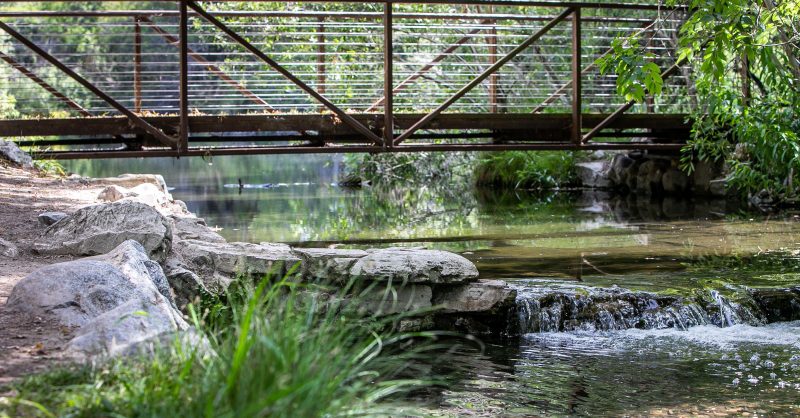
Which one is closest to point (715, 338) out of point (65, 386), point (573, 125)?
point (65, 386)

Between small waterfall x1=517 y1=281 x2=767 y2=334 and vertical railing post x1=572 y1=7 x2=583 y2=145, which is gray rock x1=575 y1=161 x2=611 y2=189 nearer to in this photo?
vertical railing post x1=572 y1=7 x2=583 y2=145

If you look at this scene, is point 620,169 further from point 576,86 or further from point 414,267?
point 414,267

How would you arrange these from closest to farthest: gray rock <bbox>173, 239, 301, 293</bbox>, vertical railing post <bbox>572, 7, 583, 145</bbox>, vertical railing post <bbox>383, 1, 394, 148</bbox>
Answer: gray rock <bbox>173, 239, 301, 293</bbox> → vertical railing post <bbox>383, 1, 394, 148</bbox> → vertical railing post <bbox>572, 7, 583, 145</bbox>

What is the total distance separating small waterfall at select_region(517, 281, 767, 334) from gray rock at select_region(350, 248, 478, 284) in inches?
17.7

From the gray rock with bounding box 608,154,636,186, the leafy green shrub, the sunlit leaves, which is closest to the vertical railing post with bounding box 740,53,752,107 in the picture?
the sunlit leaves

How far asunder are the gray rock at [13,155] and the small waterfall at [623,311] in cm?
527

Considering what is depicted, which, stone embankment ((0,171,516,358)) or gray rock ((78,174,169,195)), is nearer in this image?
stone embankment ((0,171,516,358))

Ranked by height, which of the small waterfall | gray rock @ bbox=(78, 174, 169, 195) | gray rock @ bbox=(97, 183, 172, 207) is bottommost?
the small waterfall

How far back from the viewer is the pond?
14.9 feet

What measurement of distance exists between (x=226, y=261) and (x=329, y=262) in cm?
65

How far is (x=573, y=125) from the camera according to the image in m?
10.9

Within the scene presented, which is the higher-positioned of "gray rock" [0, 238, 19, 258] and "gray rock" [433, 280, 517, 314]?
"gray rock" [0, 238, 19, 258]

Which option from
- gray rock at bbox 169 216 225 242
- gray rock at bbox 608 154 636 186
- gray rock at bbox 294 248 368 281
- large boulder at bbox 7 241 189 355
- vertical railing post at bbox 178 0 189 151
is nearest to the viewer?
large boulder at bbox 7 241 189 355

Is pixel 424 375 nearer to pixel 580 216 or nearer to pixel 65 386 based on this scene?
pixel 65 386
